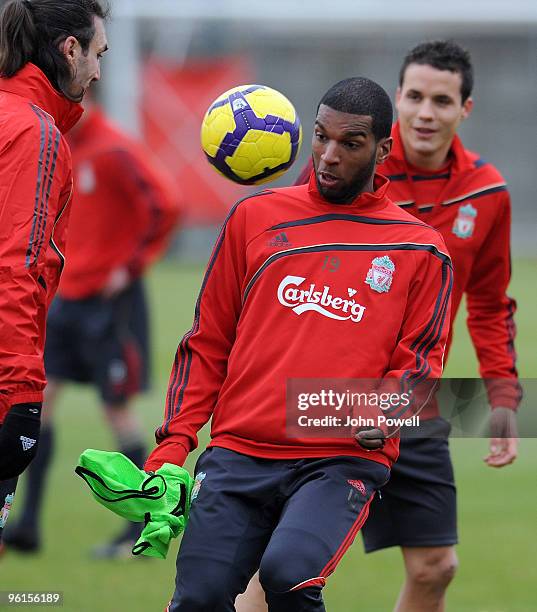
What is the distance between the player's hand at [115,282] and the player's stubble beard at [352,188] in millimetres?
3321

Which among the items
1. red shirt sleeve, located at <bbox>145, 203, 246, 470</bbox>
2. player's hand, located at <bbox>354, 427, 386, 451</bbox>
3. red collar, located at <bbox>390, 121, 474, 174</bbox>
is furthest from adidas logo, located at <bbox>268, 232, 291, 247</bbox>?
red collar, located at <bbox>390, 121, 474, 174</bbox>

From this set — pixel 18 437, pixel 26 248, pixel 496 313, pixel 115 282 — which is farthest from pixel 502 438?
pixel 115 282

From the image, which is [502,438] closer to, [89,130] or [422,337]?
[422,337]

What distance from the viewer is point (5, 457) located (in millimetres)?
3730

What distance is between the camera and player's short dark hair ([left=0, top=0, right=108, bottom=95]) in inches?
158

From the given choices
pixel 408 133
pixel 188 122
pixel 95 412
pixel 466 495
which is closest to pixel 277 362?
pixel 408 133

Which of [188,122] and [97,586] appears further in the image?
[188,122]

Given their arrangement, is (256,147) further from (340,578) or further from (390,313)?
(340,578)

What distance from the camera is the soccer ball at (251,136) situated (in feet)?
14.5

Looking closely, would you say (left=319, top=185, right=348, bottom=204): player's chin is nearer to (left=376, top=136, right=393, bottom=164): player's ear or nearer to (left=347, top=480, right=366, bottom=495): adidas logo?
(left=376, top=136, right=393, bottom=164): player's ear

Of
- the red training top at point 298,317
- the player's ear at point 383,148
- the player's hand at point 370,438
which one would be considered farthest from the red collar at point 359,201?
the player's hand at point 370,438

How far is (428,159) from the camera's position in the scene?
16.5 ft

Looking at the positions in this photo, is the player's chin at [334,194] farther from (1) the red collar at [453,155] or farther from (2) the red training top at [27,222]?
(1) the red collar at [453,155]

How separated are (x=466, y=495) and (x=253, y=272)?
444 centimetres
